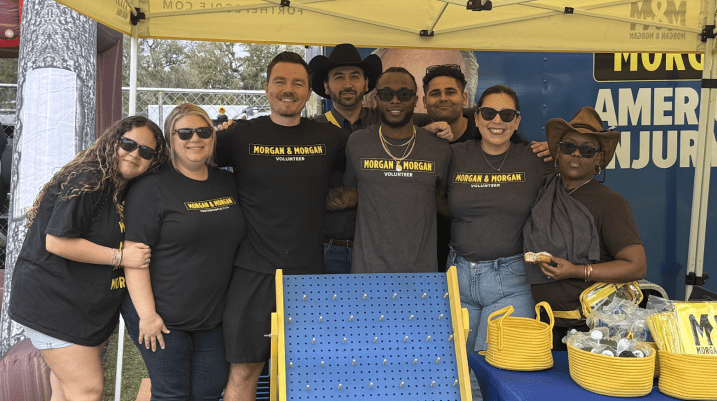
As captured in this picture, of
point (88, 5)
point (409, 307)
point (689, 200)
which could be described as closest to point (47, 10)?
point (88, 5)

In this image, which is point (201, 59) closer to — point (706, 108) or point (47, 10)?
point (47, 10)

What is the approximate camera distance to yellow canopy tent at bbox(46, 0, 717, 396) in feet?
12.6

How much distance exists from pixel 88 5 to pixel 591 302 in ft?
9.54

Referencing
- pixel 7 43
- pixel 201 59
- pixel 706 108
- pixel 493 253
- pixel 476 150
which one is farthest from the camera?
pixel 201 59

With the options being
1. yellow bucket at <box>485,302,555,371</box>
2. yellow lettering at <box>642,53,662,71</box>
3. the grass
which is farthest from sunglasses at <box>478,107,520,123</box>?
the grass

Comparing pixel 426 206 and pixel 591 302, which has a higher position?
pixel 426 206

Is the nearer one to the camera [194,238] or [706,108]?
[194,238]

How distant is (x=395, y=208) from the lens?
2869 mm

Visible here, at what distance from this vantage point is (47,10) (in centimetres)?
443

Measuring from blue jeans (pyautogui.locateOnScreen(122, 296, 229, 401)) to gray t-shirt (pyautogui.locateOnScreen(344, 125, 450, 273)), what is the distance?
818 mm

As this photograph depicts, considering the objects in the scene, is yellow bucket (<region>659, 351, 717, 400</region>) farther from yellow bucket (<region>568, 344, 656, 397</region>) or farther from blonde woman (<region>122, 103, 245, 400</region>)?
blonde woman (<region>122, 103, 245, 400</region>)

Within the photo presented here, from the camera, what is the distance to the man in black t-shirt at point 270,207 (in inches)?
113

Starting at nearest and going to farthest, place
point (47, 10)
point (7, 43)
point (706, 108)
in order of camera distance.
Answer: point (706, 108) → point (47, 10) → point (7, 43)

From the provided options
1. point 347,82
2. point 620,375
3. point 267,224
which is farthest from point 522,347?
point 347,82
